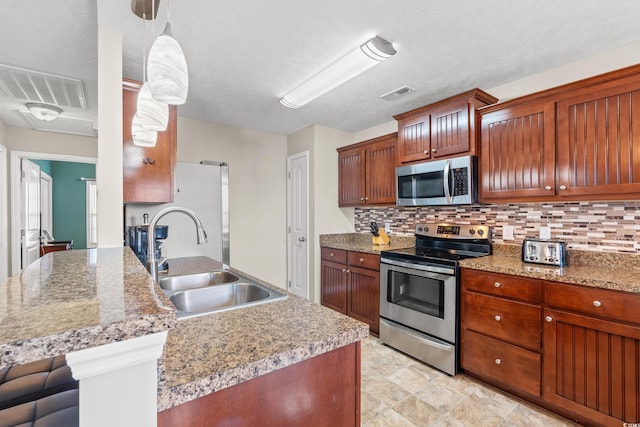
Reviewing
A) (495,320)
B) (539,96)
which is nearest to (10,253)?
(495,320)

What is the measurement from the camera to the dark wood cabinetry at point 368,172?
3.24 metres

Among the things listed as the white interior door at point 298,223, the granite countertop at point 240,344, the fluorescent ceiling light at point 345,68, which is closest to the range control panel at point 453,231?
the white interior door at point 298,223

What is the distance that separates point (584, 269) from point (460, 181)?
3.31 ft

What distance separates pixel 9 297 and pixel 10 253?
4170 mm

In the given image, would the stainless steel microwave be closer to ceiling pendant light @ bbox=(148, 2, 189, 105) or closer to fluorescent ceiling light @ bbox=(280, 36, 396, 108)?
fluorescent ceiling light @ bbox=(280, 36, 396, 108)

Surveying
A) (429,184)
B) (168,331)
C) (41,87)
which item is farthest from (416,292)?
(41,87)

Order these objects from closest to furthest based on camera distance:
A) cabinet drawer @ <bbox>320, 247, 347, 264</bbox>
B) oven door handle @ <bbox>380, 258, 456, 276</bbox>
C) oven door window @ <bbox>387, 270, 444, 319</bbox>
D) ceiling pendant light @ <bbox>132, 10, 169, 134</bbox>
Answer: ceiling pendant light @ <bbox>132, 10, 169, 134</bbox> < oven door handle @ <bbox>380, 258, 456, 276</bbox> < oven door window @ <bbox>387, 270, 444, 319</bbox> < cabinet drawer @ <bbox>320, 247, 347, 264</bbox>

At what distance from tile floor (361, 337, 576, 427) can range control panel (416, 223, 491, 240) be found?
116cm

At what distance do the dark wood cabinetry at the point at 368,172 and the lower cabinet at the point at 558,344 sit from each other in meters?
1.37

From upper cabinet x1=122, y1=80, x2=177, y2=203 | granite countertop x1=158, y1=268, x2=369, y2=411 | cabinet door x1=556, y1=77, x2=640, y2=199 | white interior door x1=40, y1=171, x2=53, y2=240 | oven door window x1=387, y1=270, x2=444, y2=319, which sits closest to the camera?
granite countertop x1=158, y1=268, x2=369, y2=411

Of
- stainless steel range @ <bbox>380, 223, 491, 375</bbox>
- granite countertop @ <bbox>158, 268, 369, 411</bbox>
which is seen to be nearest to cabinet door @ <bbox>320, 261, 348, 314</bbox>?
stainless steel range @ <bbox>380, 223, 491, 375</bbox>

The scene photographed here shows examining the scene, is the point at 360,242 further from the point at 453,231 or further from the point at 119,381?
the point at 119,381

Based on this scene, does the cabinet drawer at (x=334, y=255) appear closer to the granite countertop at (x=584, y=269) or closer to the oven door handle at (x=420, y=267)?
the oven door handle at (x=420, y=267)

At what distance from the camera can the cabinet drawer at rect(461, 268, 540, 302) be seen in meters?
1.90
